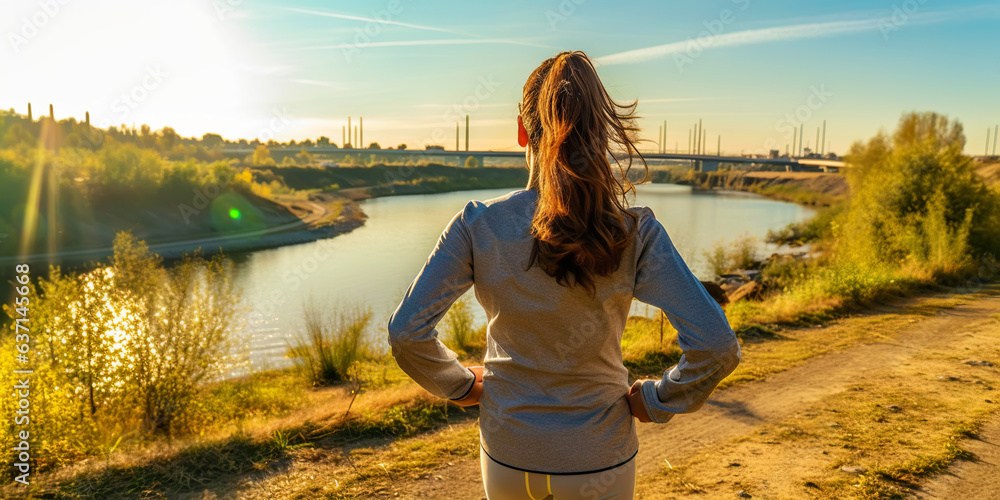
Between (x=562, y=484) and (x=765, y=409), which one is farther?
(x=765, y=409)

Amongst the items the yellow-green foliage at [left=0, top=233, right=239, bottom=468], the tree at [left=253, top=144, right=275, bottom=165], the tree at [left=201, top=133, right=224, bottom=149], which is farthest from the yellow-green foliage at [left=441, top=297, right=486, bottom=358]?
the tree at [left=201, top=133, right=224, bottom=149]

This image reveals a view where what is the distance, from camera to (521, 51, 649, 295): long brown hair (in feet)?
4.07

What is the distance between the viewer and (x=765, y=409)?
5.28 m

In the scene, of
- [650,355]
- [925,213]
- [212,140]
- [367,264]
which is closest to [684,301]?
[650,355]

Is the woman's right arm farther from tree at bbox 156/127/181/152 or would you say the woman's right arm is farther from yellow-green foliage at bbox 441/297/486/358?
tree at bbox 156/127/181/152

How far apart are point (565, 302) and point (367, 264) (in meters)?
24.1

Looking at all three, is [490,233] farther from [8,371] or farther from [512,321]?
[8,371]

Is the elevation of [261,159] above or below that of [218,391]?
above

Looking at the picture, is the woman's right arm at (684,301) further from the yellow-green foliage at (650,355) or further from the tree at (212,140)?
the tree at (212,140)

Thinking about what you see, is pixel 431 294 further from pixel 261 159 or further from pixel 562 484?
pixel 261 159

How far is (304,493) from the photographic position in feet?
12.3

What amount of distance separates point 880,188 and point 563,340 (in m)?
18.5

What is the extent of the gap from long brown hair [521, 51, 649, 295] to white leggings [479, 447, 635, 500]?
46 cm

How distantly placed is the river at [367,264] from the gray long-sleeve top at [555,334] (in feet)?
21.1
